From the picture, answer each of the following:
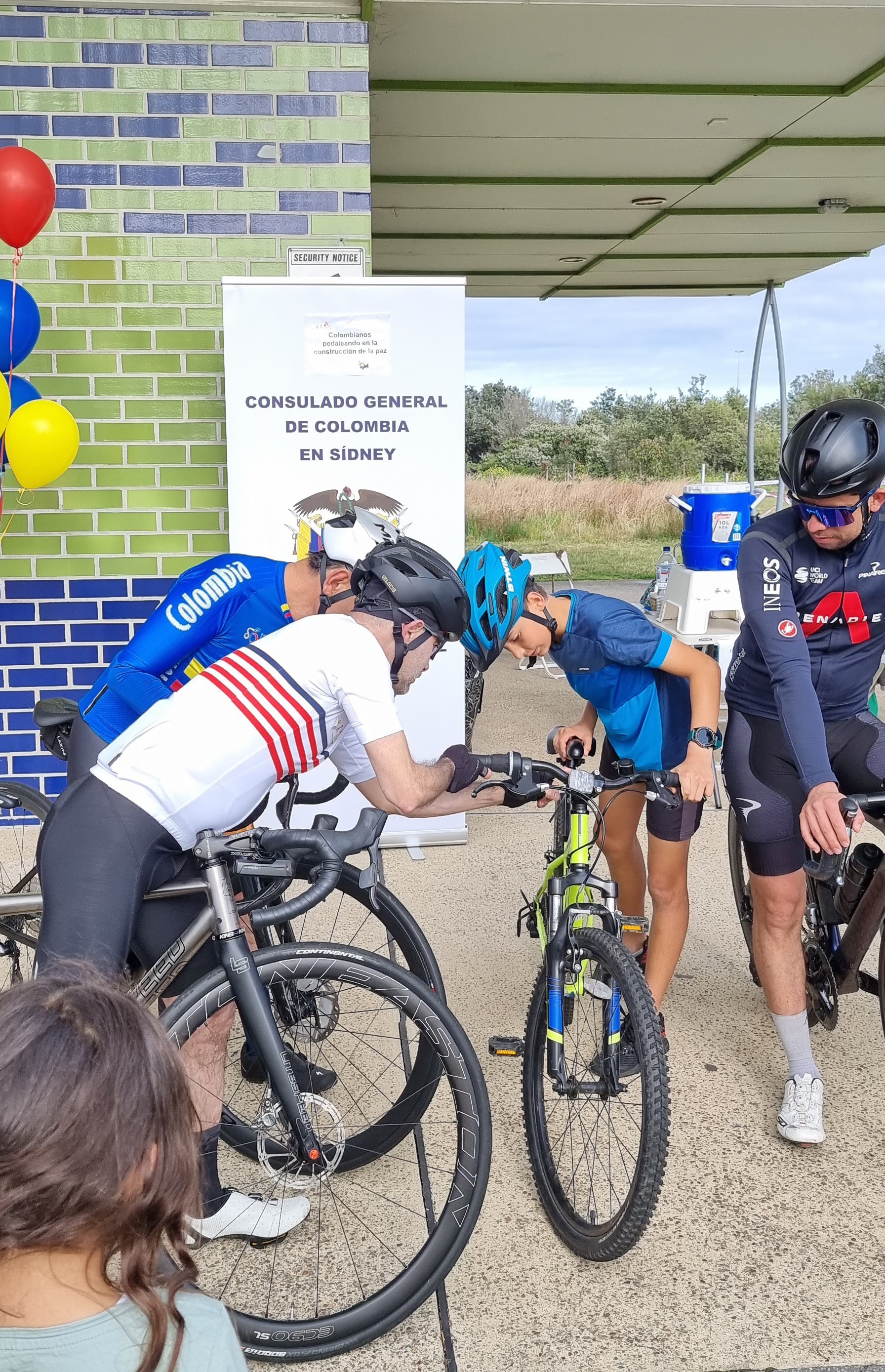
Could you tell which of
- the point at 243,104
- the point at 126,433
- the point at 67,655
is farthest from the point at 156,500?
the point at 243,104

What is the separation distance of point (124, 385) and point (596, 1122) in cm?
396

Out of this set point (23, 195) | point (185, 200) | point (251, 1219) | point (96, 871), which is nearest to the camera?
point (96, 871)

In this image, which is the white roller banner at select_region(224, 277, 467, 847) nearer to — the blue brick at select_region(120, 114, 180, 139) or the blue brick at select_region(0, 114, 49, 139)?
the blue brick at select_region(120, 114, 180, 139)

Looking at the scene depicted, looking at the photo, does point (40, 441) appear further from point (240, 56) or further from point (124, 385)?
point (240, 56)

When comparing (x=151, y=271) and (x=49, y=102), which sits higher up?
(x=49, y=102)

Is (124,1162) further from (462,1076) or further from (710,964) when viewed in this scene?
(710,964)

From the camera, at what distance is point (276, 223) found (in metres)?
5.25

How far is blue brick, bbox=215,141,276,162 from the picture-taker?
203 inches

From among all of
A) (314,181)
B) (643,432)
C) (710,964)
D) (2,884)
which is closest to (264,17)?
(314,181)

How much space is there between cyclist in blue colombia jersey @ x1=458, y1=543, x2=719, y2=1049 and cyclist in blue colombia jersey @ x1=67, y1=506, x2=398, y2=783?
11.6 inches

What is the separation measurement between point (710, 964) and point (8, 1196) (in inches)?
138

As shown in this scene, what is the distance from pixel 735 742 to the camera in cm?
330

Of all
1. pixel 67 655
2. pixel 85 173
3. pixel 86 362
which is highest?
pixel 85 173

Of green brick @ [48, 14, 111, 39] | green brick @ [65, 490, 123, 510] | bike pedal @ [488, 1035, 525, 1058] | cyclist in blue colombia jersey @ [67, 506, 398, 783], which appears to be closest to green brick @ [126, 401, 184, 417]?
green brick @ [65, 490, 123, 510]
